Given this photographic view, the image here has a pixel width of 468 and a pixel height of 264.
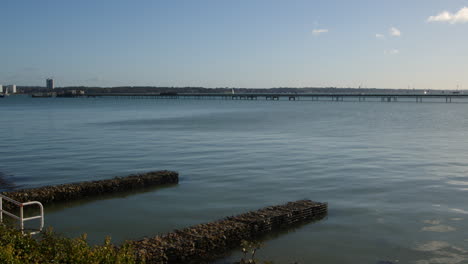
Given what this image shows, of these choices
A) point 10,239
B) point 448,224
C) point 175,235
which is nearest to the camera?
point 10,239

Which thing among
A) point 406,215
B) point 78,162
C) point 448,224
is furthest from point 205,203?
point 78,162

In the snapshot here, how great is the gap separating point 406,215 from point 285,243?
17.1ft

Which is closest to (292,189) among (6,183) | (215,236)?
(215,236)

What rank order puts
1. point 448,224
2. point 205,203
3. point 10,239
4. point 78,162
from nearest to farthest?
1. point 10,239
2. point 448,224
3. point 205,203
4. point 78,162

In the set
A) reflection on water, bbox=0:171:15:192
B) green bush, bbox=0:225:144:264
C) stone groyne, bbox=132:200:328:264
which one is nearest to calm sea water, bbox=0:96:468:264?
reflection on water, bbox=0:171:15:192

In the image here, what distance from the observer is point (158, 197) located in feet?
61.8

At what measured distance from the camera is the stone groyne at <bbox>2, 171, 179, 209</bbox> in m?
17.4

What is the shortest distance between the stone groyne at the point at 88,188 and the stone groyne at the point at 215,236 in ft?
25.3

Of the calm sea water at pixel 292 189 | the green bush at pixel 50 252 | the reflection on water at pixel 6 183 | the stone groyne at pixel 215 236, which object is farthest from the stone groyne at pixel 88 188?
the green bush at pixel 50 252

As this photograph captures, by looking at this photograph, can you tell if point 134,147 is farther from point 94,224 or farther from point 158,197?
point 94,224

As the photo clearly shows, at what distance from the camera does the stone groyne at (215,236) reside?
11.0m

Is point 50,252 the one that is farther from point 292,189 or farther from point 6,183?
point 6,183

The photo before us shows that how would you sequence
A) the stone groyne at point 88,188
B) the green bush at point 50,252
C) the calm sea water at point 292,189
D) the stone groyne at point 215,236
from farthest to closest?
the stone groyne at point 88,188
the calm sea water at point 292,189
the stone groyne at point 215,236
the green bush at point 50,252

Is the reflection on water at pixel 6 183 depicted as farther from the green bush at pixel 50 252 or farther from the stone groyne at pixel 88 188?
the green bush at pixel 50 252
